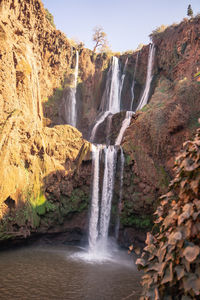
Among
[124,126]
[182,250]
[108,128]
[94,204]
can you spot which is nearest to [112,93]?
[108,128]

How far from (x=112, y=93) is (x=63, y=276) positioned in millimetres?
20760

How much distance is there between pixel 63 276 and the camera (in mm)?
8242

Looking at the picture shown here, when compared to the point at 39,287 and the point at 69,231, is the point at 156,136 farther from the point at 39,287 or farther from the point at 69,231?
the point at 39,287

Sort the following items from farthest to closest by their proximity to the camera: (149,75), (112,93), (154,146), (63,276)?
(112,93) < (149,75) < (154,146) < (63,276)

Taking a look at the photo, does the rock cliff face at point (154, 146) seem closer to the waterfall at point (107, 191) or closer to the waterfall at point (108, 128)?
the waterfall at point (107, 191)

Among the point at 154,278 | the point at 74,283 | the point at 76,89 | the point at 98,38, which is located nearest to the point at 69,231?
the point at 74,283

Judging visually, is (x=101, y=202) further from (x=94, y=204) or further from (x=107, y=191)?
(x=107, y=191)

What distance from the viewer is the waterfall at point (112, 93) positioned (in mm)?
24698

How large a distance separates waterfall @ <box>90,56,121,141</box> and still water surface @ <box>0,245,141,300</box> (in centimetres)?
1554

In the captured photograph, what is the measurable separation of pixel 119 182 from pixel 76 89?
16.3 metres

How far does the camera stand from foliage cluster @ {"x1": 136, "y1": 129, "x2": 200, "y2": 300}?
189 centimetres

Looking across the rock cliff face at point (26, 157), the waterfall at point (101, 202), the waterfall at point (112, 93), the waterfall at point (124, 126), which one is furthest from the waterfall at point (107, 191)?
the waterfall at point (112, 93)

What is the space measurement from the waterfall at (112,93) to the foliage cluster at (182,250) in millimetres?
21546

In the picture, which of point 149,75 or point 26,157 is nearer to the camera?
point 26,157
